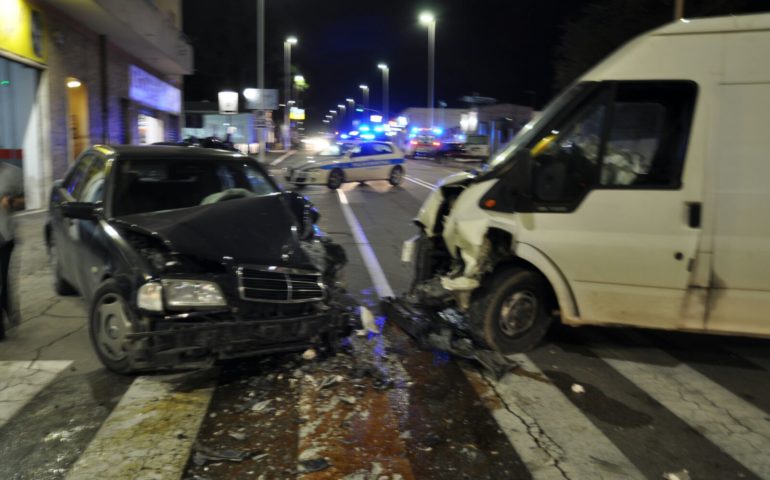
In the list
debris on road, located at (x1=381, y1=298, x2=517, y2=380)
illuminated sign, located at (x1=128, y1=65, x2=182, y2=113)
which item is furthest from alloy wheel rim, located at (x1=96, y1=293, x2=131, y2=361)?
illuminated sign, located at (x1=128, y1=65, x2=182, y2=113)

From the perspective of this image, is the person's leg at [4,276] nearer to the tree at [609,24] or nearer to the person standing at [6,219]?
the person standing at [6,219]

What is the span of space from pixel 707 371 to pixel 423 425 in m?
2.70

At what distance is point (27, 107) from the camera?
14.3 meters

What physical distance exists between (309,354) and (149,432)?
1572mm

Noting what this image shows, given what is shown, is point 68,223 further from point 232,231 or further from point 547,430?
point 547,430

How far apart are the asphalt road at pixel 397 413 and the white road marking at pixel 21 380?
2cm

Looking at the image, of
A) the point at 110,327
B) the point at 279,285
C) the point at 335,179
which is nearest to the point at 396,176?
the point at 335,179

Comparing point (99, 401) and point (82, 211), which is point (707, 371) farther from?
point (82, 211)

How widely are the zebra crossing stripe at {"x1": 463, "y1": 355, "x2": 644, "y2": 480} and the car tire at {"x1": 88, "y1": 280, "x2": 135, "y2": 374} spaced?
2686 millimetres

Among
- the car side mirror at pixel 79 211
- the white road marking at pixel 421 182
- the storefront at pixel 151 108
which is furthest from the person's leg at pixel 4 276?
the storefront at pixel 151 108

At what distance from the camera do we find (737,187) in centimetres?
469

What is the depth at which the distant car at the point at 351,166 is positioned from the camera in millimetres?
20922

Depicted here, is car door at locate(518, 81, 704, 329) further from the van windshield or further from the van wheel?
the van wheel

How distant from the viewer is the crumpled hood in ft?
15.1
